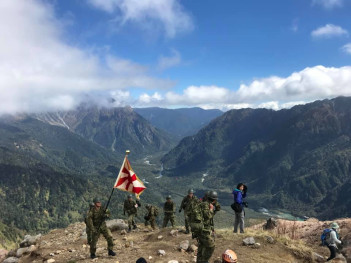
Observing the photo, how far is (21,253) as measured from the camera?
26.6 meters

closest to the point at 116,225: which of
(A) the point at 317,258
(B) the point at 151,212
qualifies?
(B) the point at 151,212

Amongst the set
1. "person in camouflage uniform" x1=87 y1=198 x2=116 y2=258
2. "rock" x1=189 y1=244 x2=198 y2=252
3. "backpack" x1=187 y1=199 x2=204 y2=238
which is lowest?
"rock" x1=189 y1=244 x2=198 y2=252

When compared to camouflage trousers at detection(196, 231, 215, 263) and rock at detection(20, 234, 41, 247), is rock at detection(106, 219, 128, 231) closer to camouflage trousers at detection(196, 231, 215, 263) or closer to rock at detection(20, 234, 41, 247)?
rock at detection(20, 234, 41, 247)

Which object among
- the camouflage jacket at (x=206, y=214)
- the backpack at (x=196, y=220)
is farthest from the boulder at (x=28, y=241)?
the camouflage jacket at (x=206, y=214)

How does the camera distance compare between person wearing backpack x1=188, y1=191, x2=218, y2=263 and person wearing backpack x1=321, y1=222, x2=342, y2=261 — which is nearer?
person wearing backpack x1=188, y1=191, x2=218, y2=263

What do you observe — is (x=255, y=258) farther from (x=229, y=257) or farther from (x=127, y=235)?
(x=127, y=235)

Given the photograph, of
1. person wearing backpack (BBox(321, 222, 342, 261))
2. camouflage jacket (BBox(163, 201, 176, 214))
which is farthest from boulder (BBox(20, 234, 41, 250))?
person wearing backpack (BBox(321, 222, 342, 261))

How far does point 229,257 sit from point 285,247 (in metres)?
11.6

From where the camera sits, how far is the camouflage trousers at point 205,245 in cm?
1527

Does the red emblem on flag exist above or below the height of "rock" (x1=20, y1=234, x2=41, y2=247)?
above

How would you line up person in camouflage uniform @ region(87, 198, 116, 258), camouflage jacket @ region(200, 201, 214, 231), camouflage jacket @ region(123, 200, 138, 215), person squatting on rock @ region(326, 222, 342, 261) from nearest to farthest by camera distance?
camouflage jacket @ region(200, 201, 214, 231)
person squatting on rock @ region(326, 222, 342, 261)
person in camouflage uniform @ region(87, 198, 116, 258)
camouflage jacket @ region(123, 200, 138, 215)

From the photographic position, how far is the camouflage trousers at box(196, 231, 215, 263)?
50.1ft

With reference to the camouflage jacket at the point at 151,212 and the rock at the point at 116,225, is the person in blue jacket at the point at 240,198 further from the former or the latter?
the rock at the point at 116,225

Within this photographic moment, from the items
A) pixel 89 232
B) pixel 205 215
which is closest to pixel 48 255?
pixel 89 232
